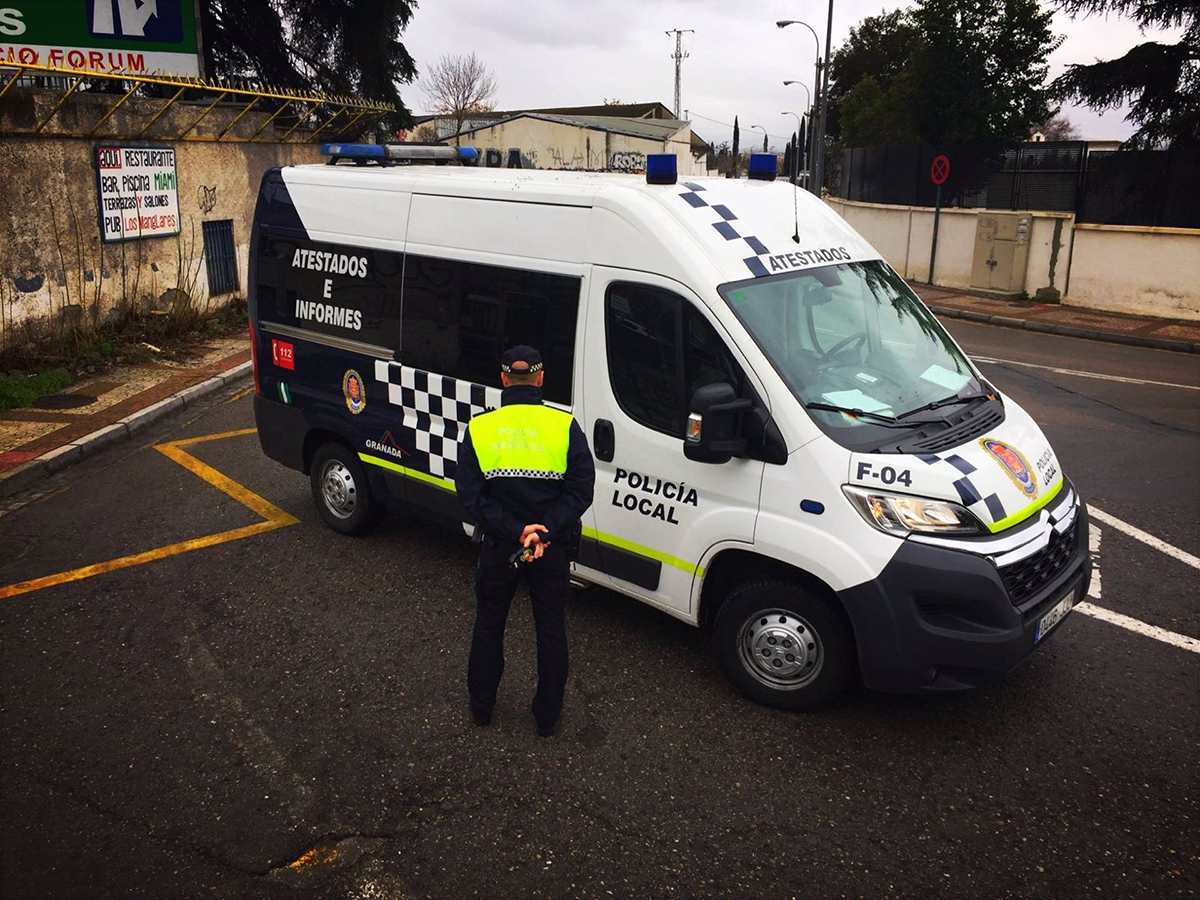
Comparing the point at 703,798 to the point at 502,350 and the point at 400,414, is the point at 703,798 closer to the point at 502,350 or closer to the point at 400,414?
the point at 502,350

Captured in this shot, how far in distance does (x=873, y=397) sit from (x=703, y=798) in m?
1.89

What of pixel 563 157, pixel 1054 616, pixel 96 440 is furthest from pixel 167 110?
pixel 563 157

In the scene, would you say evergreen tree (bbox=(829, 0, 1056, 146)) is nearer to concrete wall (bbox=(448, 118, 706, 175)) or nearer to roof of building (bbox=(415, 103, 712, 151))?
roof of building (bbox=(415, 103, 712, 151))

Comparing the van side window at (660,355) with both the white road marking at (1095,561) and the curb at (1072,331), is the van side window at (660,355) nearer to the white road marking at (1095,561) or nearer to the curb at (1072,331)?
the white road marking at (1095,561)

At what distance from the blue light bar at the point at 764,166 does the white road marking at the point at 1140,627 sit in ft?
9.76

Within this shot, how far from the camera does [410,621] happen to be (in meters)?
5.33

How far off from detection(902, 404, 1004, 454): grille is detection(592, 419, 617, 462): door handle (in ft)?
4.48

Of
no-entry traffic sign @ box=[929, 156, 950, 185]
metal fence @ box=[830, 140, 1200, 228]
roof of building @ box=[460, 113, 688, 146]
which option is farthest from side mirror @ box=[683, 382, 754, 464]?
roof of building @ box=[460, 113, 688, 146]

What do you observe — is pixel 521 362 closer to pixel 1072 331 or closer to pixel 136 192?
pixel 136 192

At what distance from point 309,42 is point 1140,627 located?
21.5m

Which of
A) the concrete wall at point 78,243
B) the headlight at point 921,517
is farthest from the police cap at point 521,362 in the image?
the concrete wall at point 78,243

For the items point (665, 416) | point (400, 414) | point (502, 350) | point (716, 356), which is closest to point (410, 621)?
point (400, 414)

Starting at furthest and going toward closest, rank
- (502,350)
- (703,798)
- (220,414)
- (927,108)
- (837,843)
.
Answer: (927,108), (220,414), (502,350), (703,798), (837,843)

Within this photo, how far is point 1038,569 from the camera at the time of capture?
13.5 ft
